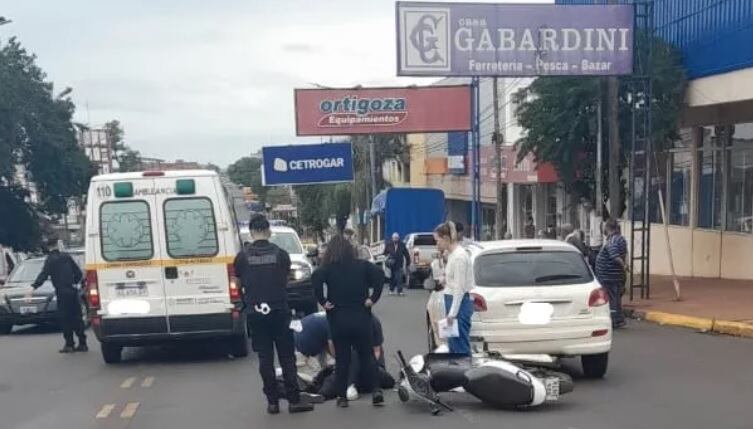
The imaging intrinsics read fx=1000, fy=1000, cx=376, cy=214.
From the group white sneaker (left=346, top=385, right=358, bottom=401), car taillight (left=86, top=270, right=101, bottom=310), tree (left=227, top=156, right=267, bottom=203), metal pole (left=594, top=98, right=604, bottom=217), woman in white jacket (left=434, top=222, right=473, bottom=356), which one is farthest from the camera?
tree (left=227, top=156, right=267, bottom=203)

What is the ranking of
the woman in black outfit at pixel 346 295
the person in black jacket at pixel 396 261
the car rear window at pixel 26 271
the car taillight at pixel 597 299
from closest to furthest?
1. the woman in black outfit at pixel 346 295
2. the car taillight at pixel 597 299
3. the car rear window at pixel 26 271
4. the person in black jacket at pixel 396 261

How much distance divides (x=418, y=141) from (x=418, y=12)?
4644 centimetres

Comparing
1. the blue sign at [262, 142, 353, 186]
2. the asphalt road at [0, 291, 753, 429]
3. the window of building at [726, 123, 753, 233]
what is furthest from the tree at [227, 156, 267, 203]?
the asphalt road at [0, 291, 753, 429]

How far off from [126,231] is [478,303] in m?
5.10

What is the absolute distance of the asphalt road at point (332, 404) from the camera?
29.4ft

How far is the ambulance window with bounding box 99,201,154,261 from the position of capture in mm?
13180

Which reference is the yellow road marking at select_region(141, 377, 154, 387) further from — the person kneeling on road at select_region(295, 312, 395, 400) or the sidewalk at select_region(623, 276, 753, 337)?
the sidewalk at select_region(623, 276, 753, 337)

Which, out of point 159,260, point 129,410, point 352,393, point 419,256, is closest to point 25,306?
point 159,260

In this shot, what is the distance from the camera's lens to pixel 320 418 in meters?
9.21

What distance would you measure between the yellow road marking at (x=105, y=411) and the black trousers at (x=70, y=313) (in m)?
5.23

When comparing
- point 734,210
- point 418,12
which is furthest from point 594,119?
point 418,12

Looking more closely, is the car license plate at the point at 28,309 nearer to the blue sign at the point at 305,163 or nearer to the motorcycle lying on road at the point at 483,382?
the motorcycle lying on road at the point at 483,382

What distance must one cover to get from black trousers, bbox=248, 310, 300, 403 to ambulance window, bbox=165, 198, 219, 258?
399 centimetres

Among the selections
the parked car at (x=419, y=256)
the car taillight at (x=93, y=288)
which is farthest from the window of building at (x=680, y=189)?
the car taillight at (x=93, y=288)
